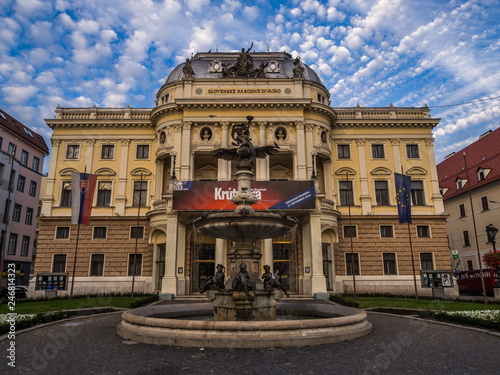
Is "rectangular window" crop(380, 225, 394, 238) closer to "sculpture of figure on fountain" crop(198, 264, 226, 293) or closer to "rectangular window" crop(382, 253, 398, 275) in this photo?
"rectangular window" crop(382, 253, 398, 275)

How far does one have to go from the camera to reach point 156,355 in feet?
27.4

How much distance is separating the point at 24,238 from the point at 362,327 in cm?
4583

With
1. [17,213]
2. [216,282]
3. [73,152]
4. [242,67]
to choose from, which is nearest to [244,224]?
[216,282]

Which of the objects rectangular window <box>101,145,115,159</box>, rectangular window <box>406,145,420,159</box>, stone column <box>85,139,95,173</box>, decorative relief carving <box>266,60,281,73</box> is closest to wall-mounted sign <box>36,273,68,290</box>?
stone column <box>85,139,95,173</box>

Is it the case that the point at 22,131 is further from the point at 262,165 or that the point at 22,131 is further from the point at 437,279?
the point at 437,279

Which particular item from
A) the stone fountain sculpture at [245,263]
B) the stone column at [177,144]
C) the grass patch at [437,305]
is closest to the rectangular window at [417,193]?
the grass patch at [437,305]

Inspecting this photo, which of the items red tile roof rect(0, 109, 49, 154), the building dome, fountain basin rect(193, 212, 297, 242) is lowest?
fountain basin rect(193, 212, 297, 242)

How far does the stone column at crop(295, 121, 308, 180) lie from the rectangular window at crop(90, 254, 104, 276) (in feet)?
62.2

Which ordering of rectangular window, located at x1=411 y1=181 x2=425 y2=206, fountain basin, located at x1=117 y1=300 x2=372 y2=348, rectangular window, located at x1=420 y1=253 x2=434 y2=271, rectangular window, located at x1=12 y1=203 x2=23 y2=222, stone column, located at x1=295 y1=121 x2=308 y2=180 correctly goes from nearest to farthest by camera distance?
fountain basin, located at x1=117 y1=300 x2=372 y2=348 < stone column, located at x1=295 y1=121 x2=308 y2=180 < rectangular window, located at x1=420 y1=253 x2=434 y2=271 < rectangular window, located at x1=411 y1=181 x2=425 y2=206 < rectangular window, located at x1=12 y1=203 x2=23 y2=222

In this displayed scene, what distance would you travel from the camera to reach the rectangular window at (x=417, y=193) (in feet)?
113

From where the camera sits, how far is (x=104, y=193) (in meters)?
34.1

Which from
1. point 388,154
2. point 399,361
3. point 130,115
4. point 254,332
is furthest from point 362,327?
point 130,115

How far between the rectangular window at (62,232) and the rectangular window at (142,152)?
9.21m

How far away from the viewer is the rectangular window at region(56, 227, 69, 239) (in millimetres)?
32844
